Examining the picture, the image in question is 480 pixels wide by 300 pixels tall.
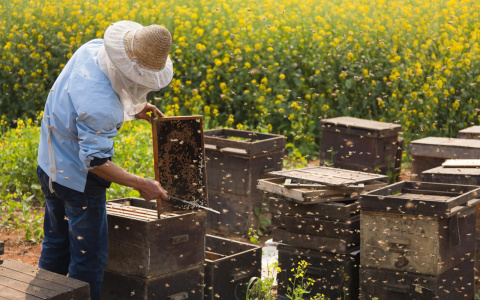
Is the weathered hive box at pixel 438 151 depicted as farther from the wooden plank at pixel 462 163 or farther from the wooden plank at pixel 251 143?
the wooden plank at pixel 251 143

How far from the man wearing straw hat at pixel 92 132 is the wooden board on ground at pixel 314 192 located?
1.00 m

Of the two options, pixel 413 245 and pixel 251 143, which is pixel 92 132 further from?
pixel 251 143

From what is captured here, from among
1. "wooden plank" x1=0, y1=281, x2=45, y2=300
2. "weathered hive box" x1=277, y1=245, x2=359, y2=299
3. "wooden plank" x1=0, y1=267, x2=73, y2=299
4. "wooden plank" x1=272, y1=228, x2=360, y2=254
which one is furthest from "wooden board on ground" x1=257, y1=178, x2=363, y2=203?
"wooden plank" x1=0, y1=281, x2=45, y2=300

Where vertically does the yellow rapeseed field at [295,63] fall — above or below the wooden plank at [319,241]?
above

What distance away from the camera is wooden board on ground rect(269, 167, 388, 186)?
179 inches

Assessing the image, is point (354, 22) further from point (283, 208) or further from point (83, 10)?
point (283, 208)

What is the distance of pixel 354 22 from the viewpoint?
388 inches

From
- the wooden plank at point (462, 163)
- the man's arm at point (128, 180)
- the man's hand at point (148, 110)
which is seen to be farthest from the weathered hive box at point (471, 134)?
the man's arm at point (128, 180)

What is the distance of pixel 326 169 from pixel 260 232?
1324mm

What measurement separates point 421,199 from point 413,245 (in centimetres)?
28

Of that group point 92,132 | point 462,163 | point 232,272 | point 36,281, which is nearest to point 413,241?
point 232,272

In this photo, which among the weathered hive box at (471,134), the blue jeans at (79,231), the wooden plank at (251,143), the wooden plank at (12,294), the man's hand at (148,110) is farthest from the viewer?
the weathered hive box at (471,134)

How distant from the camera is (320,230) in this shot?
4.40m

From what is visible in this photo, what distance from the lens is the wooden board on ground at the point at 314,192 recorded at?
4355mm
